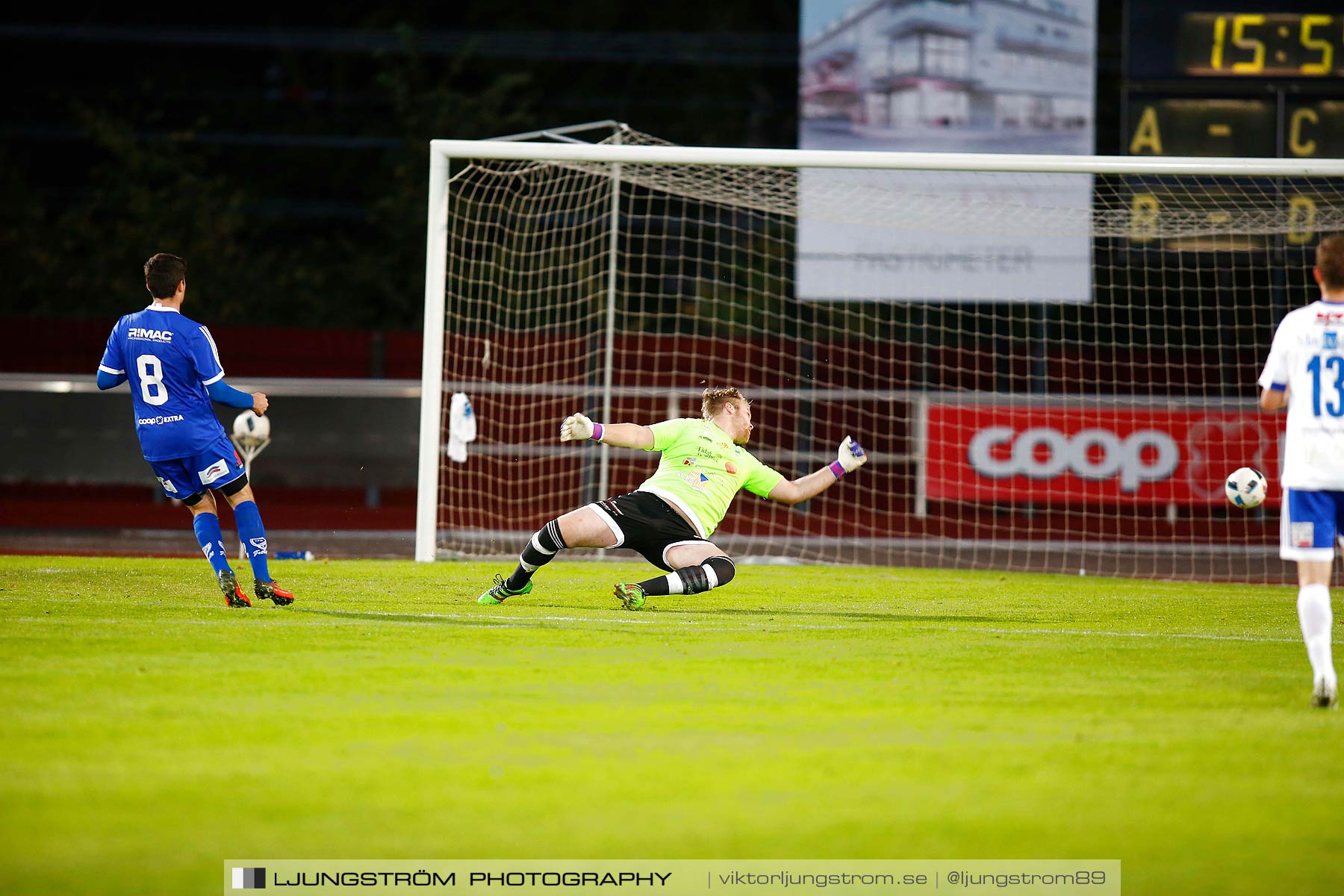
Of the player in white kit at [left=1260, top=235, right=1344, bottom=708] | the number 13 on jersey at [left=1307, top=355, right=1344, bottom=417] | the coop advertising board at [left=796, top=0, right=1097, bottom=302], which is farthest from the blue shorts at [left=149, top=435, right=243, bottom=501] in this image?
the coop advertising board at [left=796, top=0, right=1097, bottom=302]

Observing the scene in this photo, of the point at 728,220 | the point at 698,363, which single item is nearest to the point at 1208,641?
the point at 698,363

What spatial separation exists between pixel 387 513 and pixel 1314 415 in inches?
546

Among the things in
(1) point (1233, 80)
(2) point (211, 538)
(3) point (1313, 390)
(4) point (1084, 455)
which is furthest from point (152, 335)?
(1) point (1233, 80)

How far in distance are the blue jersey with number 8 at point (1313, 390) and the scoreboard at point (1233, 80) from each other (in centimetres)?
961

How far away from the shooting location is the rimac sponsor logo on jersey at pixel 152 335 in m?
7.33

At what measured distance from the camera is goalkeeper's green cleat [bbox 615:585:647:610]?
305 inches

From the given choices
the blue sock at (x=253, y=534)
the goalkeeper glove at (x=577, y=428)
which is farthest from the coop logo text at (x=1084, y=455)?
the blue sock at (x=253, y=534)

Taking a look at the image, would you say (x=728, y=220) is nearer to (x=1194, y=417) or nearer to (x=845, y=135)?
(x=845, y=135)

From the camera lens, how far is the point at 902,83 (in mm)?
17188

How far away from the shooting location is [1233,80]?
569 inches

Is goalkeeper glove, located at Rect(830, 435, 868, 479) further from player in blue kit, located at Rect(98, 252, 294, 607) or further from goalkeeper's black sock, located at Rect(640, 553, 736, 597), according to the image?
Answer: player in blue kit, located at Rect(98, 252, 294, 607)

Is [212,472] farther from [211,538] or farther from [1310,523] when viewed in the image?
[1310,523]

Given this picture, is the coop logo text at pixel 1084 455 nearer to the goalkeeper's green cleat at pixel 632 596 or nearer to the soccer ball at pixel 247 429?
the soccer ball at pixel 247 429

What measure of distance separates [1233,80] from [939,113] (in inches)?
146
